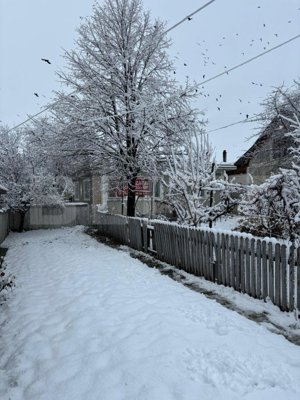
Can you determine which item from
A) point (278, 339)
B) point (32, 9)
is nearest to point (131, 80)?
point (32, 9)

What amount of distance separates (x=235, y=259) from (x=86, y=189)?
2170cm

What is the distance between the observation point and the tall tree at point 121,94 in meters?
13.7

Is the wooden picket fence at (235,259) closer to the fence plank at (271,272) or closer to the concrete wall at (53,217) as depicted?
the fence plank at (271,272)

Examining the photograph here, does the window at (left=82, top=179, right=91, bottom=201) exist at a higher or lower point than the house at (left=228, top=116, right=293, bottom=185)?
lower

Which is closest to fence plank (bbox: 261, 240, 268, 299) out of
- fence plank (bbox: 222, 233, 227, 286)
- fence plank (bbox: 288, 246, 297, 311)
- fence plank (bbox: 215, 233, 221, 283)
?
fence plank (bbox: 288, 246, 297, 311)

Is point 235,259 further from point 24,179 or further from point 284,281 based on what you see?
point 24,179

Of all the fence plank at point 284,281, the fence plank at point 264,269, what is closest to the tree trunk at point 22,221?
the fence plank at point 264,269

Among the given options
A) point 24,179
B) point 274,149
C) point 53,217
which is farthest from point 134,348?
point 53,217

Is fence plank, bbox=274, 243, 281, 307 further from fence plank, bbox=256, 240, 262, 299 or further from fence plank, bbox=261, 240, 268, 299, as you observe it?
fence plank, bbox=256, 240, 262, 299

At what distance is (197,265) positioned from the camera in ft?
26.1

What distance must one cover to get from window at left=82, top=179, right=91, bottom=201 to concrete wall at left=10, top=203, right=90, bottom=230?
4.84 metres

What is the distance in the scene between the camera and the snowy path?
3.29m

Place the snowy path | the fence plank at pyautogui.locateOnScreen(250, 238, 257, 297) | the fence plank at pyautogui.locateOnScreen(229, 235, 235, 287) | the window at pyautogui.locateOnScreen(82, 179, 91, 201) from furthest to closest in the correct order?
the window at pyautogui.locateOnScreen(82, 179, 91, 201) → the fence plank at pyautogui.locateOnScreen(229, 235, 235, 287) → the fence plank at pyautogui.locateOnScreen(250, 238, 257, 297) → the snowy path

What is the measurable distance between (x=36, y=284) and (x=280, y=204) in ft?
18.4
